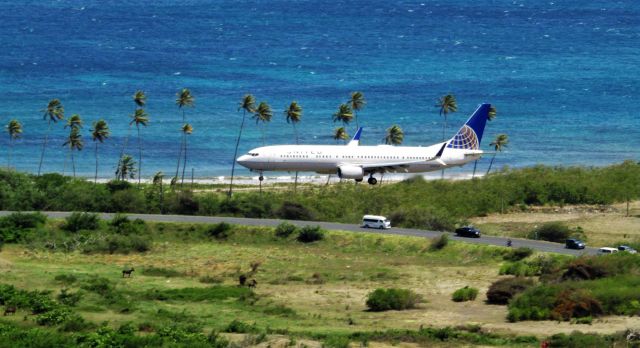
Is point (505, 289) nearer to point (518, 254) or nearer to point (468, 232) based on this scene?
point (518, 254)

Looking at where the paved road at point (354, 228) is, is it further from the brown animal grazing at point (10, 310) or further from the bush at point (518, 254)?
the brown animal grazing at point (10, 310)

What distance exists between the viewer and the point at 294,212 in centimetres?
11581

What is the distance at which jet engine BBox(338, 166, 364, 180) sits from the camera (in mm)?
127750

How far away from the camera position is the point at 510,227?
375 feet

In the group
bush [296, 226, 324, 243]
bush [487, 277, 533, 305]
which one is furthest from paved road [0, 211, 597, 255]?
bush [487, 277, 533, 305]

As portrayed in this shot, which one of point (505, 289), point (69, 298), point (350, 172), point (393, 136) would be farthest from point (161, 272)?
point (393, 136)

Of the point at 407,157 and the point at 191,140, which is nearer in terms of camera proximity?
the point at 407,157

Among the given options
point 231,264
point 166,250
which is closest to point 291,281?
point 231,264

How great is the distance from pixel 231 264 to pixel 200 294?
38.9 ft

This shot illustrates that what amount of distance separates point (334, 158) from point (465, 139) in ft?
49.3

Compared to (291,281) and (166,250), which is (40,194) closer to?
(166,250)

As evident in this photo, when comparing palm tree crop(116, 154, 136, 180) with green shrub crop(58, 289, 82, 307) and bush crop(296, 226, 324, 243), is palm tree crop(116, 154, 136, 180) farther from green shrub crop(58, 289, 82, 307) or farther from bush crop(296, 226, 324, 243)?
green shrub crop(58, 289, 82, 307)

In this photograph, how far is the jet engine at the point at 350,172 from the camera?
127750 mm

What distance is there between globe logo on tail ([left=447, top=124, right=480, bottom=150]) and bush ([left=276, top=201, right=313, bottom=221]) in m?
24.7
